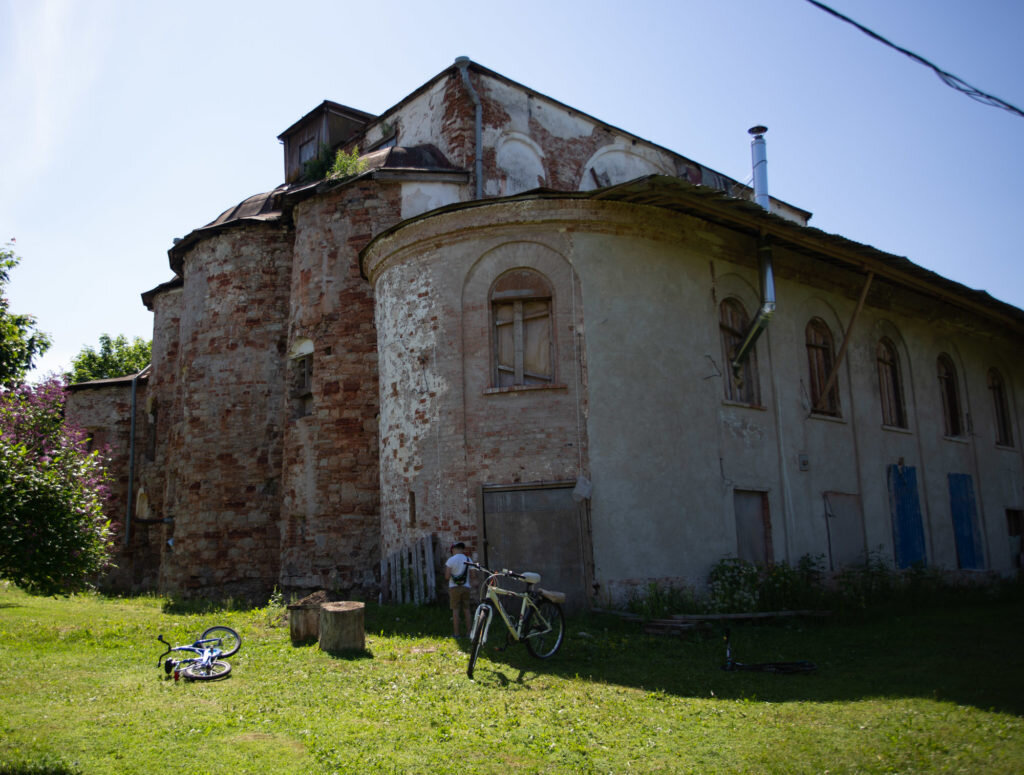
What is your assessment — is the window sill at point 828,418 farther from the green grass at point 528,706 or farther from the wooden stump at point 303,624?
the wooden stump at point 303,624

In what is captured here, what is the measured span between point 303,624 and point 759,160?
13.9 m

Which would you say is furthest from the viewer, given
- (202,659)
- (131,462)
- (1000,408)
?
(131,462)

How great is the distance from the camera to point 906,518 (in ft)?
57.5

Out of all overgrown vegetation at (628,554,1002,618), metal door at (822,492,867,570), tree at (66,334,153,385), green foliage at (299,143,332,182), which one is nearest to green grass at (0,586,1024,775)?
overgrown vegetation at (628,554,1002,618)

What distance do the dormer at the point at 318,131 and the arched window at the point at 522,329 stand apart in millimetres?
10349

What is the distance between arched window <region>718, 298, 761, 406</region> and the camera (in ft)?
48.7

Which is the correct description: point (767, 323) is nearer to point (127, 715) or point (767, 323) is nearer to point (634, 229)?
point (634, 229)

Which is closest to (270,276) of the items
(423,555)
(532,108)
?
(532,108)

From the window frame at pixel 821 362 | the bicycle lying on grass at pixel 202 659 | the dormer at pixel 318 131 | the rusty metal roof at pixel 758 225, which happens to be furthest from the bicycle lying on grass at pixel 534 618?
the dormer at pixel 318 131

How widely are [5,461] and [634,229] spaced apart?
943cm

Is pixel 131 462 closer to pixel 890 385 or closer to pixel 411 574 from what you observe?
pixel 411 574

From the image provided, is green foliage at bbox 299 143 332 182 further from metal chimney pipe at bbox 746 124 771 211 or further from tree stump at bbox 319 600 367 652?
tree stump at bbox 319 600 367 652

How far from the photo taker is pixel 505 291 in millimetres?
13773

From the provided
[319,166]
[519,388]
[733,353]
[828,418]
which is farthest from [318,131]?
[828,418]
